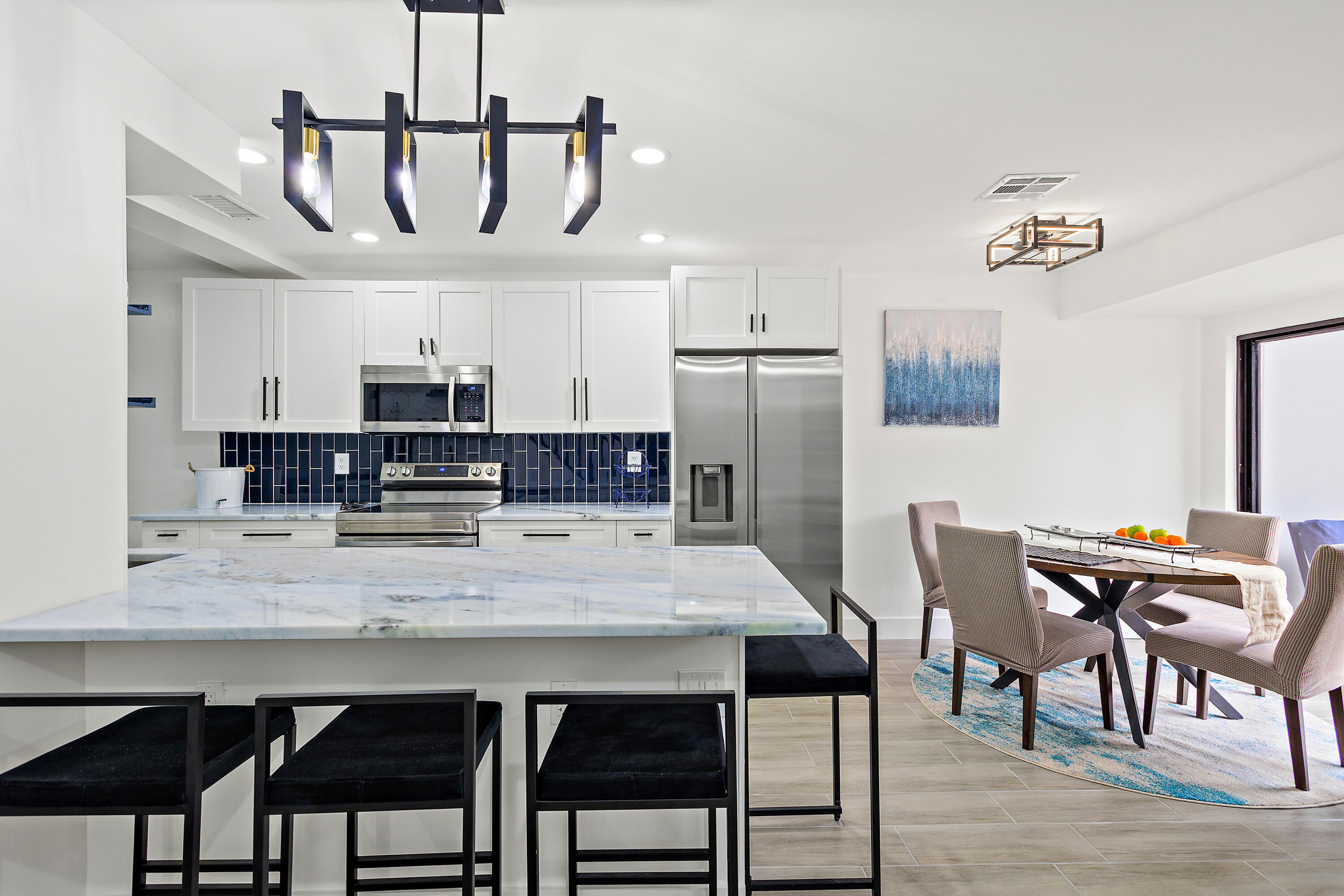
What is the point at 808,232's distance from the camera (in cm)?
380

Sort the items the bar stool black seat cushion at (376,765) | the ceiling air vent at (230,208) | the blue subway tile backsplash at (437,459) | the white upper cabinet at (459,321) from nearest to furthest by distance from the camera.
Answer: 1. the bar stool black seat cushion at (376,765)
2. the ceiling air vent at (230,208)
3. the white upper cabinet at (459,321)
4. the blue subway tile backsplash at (437,459)

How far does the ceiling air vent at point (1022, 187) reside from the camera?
300 centimetres

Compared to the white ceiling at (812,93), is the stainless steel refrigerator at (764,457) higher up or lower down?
lower down

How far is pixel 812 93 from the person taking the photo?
2.28m

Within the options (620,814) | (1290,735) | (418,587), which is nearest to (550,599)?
(418,587)

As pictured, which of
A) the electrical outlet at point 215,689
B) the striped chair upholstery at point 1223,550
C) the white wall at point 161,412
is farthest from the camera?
the white wall at point 161,412

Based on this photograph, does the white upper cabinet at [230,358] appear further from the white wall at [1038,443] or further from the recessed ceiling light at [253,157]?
the white wall at [1038,443]

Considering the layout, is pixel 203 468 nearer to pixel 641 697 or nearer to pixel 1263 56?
pixel 641 697

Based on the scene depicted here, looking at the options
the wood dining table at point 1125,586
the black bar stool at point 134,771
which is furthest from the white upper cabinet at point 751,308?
the black bar stool at point 134,771

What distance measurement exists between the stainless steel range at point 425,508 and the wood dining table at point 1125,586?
2.86 meters

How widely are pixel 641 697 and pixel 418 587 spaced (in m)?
0.81

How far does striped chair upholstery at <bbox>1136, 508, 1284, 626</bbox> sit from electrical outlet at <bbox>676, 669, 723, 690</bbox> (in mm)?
2768

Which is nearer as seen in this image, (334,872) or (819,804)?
(334,872)

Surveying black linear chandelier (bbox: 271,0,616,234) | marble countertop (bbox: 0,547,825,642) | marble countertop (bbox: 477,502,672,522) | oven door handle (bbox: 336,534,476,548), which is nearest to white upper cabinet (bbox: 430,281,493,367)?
marble countertop (bbox: 477,502,672,522)
